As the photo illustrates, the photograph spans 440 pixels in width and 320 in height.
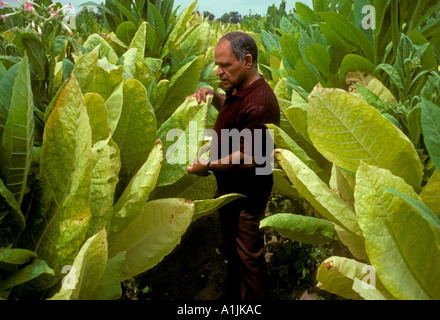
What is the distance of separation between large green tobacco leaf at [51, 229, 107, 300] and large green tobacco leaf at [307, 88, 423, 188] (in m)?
0.64

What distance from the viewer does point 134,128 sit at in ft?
3.85

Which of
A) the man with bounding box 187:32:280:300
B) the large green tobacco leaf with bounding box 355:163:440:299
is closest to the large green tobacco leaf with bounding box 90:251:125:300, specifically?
the large green tobacco leaf with bounding box 355:163:440:299

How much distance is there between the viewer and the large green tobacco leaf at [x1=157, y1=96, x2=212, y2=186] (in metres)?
1.23

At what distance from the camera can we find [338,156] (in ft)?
3.50

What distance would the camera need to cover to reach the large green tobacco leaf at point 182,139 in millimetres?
1227

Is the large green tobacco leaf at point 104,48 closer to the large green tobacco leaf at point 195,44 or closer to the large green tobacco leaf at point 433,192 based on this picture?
the large green tobacco leaf at point 195,44

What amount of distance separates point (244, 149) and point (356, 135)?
3.00ft

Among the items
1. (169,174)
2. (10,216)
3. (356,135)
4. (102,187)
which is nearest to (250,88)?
(169,174)

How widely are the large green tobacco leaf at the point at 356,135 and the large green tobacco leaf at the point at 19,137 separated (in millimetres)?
697

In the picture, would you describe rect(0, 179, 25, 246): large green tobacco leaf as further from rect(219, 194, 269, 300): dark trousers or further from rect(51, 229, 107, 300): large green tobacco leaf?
rect(219, 194, 269, 300): dark trousers

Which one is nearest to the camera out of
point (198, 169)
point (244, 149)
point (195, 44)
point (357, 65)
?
point (198, 169)

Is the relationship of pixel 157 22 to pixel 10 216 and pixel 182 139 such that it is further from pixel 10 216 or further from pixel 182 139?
pixel 10 216

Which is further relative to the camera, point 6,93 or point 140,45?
point 140,45
